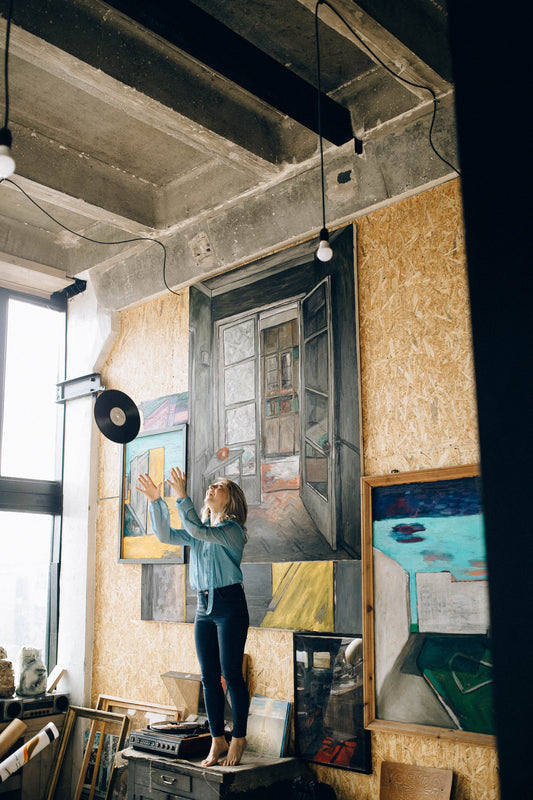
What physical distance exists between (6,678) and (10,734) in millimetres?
530

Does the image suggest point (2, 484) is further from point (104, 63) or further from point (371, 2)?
point (371, 2)

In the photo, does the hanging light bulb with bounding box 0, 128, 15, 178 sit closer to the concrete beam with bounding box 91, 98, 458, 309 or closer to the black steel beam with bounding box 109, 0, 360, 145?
the black steel beam with bounding box 109, 0, 360, 145

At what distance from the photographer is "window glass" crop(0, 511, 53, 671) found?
240 inches

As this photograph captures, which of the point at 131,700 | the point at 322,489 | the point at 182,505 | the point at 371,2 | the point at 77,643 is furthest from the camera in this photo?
the point at 77,643

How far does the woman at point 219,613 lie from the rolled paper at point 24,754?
1557 mm

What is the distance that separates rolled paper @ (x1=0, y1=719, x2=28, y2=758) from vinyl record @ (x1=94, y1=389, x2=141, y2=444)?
7.40ft

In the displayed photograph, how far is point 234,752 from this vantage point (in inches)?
162

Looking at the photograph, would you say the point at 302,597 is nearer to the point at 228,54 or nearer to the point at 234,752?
the point at 234,752

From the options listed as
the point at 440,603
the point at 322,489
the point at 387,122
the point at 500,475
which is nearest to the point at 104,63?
the point at 387,122

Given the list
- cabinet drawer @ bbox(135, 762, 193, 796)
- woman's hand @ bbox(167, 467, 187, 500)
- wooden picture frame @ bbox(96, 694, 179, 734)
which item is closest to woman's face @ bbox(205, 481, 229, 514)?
woman's hand @ bbox(167, 467, 187, 500)

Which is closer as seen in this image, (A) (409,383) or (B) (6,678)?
(A) (409,383)

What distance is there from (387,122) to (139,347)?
2.94 m

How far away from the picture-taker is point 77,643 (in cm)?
600

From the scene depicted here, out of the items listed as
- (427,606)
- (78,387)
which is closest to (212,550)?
(427,606)
